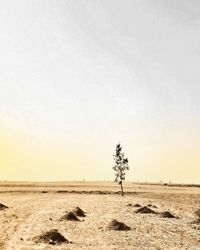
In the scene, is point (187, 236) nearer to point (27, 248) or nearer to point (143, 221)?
point (143, 221)

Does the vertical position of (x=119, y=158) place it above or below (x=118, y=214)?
above

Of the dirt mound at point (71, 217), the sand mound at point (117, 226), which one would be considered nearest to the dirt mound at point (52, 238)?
the sand mound at point (117, 226)

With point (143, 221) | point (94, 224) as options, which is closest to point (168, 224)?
point (143, 221)

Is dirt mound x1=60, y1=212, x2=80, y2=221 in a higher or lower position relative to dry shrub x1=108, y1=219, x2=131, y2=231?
higher

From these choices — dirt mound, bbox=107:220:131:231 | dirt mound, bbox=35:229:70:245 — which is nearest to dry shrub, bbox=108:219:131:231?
dirt mound, bbox=107:220:131:231

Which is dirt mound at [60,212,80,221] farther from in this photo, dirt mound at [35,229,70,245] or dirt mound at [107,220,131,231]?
dirt mound at [35,229,70,245]

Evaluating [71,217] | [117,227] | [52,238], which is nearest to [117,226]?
[117,227]

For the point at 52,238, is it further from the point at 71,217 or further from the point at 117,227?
the point at 71,217

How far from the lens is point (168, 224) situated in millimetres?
41688

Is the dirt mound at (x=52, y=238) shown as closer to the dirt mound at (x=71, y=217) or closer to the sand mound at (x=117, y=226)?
the sand mound at (x=117, y=226)

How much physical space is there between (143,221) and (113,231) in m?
7.97

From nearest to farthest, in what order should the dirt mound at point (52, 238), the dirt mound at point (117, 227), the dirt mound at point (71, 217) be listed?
the dirt mound at point (52, 238) < the dirt mound at point (117, 227) < the dirt mound at point (71, 217)

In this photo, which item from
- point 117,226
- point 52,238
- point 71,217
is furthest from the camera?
point 71,217

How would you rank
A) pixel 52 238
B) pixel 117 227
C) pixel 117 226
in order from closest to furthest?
pixel 52 238 < pixel 117 227 < pixel 117 226
